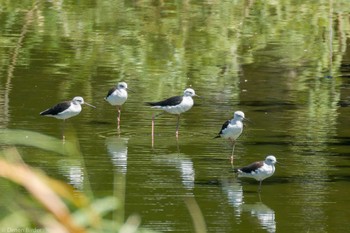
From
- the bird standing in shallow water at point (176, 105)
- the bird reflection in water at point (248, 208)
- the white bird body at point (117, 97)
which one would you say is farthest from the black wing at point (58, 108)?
the bird reflection in water at point (248, 208)

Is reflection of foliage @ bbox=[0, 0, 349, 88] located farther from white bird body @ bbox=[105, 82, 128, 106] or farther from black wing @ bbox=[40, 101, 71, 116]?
black wing @ bbox=[40, 101, 71, 116]

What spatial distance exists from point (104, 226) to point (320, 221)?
639 cm

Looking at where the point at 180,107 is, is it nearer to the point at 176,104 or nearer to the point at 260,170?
the point at 176,104

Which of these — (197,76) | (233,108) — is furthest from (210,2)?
(233,108)

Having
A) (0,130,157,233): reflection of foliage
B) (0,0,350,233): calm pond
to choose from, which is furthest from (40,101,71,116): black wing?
(0,130,157,233): reflection of foliage

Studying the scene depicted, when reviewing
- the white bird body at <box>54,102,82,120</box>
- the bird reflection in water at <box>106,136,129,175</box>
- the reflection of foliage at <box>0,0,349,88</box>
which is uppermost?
the white bird body at <box>54,102,82,120</box>

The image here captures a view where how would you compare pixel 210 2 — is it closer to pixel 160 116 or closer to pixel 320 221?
pixel 160 116

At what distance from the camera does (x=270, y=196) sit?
33.3ft

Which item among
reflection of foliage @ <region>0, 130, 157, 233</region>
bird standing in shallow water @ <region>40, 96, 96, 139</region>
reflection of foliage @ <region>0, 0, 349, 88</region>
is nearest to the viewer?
reflection of foliage @ <region>0, 130, 157, 233</region>

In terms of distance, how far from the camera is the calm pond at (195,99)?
9906 millimetres

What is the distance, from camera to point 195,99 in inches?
624

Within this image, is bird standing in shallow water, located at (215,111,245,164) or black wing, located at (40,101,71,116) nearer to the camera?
bird standing in shallow water, located at (215,111,245,164)

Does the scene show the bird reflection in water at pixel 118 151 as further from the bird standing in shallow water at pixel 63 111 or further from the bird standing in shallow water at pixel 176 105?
the bird standing in shallow water at pixel 176 105

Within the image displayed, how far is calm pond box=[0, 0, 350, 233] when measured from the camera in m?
9.91
